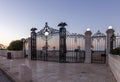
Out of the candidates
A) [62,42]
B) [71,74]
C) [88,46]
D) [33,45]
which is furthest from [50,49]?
[71,74]

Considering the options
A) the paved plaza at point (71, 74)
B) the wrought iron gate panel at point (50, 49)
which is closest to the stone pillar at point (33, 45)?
the wrought iron gate panel at point (50, 49)

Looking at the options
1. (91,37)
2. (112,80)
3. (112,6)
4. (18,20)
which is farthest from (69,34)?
(112,80)

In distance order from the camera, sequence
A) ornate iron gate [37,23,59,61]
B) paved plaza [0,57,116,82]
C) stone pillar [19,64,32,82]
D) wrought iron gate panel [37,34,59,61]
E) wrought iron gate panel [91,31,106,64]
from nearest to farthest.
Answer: stone pillar [19,64,32,82] → paved plaza [0,57,116,82] → wrought iron gate panel [91,31,106,64] → ornate iron gate [37,23,59,61] → wrought iron gate panel [37,34,59,61]

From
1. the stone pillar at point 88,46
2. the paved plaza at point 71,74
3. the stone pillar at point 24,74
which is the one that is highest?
the stone pillar at point 88,46

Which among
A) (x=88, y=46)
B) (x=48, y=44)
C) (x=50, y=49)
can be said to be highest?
(x=48, y=44)

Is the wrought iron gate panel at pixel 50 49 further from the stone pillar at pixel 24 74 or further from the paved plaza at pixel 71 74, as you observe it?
the stone pillar at pixel 24 74

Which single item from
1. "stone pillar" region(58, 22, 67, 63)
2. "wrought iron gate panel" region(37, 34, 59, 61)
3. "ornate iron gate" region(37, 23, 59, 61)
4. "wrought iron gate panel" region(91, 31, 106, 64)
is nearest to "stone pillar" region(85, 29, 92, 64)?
"wrought iron gate panel" region(91, 31, 106, 64)

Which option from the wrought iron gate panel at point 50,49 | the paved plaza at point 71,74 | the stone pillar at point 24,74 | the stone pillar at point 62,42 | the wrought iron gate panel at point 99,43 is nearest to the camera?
the stone pillar at point 24,74

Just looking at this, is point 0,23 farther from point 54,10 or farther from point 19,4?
point 54,10

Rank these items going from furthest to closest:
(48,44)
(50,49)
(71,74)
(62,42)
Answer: (50,49) → (48,44) → (62,42) → (71,74)

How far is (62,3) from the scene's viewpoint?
58.7 feet

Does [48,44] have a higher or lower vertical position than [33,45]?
higher

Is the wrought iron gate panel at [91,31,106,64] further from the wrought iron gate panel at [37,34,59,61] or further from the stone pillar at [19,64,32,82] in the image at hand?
the stone pillar at [19,64,32,82]

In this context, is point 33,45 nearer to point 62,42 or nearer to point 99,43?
point 62,42
